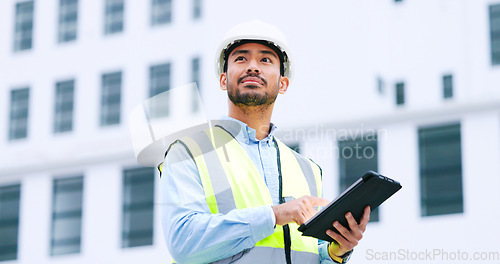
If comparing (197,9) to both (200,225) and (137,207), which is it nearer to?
(137,207)

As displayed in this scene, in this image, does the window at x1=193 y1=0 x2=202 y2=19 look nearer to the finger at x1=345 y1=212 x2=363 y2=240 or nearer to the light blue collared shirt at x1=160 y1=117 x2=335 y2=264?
the light blue collared shirt at x1=160 y1=117 x2=335 y2=264

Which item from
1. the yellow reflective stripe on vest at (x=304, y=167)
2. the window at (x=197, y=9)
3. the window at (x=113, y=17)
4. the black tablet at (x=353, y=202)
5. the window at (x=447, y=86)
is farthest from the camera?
the window at (x=113, y=17)

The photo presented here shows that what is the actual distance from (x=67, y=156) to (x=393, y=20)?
1105cm

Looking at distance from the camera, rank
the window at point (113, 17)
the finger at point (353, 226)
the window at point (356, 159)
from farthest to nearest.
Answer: the window at point (113, 17)
the window at point (356, 159)
the finger at point (353, 226)

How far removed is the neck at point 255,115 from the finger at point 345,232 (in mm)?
655

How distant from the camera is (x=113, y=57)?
26656mm

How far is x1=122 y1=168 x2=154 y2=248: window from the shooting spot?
25516 mm

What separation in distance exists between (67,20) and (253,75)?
2530 cm

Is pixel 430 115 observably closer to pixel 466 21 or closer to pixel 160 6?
pixel 466 21

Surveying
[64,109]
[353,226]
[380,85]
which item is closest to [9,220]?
[64,109]

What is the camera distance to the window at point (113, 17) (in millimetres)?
26953

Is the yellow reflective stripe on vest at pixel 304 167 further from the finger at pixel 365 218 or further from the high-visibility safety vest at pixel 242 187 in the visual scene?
the finger at pixel 365 218

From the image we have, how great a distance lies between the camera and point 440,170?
22297mm

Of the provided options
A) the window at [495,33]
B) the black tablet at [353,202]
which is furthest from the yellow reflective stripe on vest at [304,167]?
the window at [495,33]
